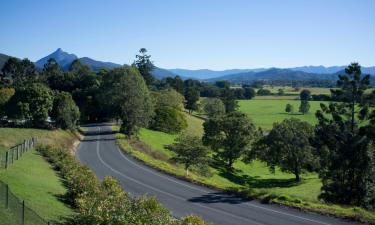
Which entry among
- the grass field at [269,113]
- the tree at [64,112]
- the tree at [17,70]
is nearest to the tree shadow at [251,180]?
the tree at [64,112]

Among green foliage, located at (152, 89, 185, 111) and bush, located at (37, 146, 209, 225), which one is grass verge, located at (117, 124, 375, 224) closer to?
bush, located at (37, 146, 209, 225)

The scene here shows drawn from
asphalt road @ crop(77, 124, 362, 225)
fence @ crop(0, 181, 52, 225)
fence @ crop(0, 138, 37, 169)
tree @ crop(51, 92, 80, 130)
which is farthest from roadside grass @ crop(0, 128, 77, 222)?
tree @ crop(51, 92, 80, 130)

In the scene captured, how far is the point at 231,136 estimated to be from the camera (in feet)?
239

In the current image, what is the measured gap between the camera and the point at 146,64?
133000 millimetres

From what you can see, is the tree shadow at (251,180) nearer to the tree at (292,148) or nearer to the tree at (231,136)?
the tree at (292,148)

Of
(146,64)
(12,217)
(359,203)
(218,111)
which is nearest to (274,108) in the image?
(218,111)

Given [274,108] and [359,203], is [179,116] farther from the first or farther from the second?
[274,108]

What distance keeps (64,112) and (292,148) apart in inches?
1499

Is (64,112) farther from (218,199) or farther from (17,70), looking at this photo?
(17,70)

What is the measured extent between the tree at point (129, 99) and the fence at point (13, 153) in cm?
2686

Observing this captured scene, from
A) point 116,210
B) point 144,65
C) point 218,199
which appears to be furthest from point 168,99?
point 116,210

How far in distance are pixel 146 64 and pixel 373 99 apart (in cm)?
9736

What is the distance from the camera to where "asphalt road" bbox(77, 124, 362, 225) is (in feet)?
76.4

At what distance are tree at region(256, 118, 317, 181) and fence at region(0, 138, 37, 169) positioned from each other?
1409 inches
